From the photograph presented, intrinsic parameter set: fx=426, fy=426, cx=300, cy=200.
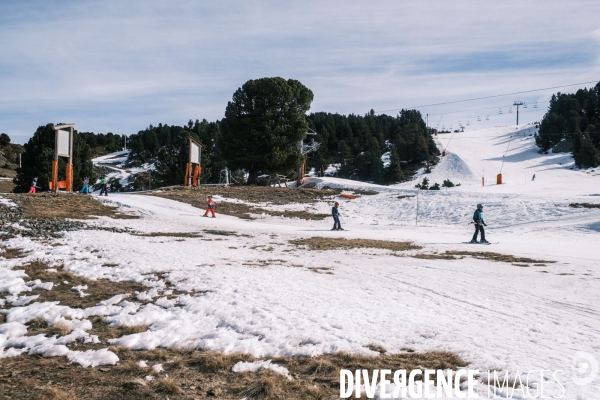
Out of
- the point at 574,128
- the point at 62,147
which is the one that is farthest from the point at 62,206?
the point at 574,128

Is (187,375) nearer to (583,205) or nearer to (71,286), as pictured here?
(71,286)

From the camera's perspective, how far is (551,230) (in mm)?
22906

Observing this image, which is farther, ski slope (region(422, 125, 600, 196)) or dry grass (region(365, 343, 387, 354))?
ski slope (region(422, 125, 600, 196))

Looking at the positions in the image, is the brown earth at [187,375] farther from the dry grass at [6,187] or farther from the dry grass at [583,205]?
the dry grass at [6,187]

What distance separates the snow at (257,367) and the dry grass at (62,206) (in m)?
17.9

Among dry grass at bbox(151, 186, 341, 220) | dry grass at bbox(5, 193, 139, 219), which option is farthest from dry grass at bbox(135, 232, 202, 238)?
dry grass at bbox(151, 186, 341, 220)

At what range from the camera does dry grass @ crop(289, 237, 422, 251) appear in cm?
1700

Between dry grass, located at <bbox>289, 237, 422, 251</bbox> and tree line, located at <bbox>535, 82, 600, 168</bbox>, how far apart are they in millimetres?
69856

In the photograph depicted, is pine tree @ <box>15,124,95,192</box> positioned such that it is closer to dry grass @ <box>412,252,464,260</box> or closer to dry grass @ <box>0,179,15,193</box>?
dry grass @ <box>0,179,15,193</box>

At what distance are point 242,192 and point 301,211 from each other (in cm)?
786

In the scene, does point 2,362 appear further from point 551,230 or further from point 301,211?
point 301,211

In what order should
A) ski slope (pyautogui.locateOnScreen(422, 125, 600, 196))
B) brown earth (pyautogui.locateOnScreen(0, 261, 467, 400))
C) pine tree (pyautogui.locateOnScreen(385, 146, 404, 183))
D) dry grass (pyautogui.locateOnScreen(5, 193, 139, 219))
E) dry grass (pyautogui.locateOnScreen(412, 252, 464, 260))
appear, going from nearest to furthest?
1. brown earth (pyautogui.locateOnScreen(0, 261, 467, 400))
2. dry grass (pyautogui.locateOnScreen(412, 252, 464, 260))
3. dry grass (pyautogui.locateOnScreen(5, 193, 139, 219))
4. ski slope (pyautogui.locateOnScreen(422, 125, 600, 196))
5. pine tree (pyautogui.locateOnScreen(385, 146, 404, 183))

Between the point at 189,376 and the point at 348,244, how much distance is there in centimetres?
1306

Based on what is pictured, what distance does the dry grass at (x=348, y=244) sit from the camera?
17.0m
